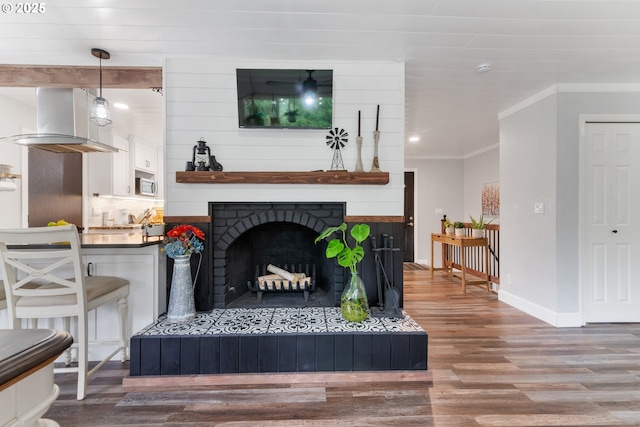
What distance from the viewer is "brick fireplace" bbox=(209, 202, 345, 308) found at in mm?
2713

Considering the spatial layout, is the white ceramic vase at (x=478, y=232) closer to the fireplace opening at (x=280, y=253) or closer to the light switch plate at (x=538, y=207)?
the light switch plate at (x=538, y=207)

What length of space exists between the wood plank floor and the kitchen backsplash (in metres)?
2.83

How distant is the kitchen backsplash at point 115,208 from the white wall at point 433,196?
540 centimetres

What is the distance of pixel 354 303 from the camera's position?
93.4 inches

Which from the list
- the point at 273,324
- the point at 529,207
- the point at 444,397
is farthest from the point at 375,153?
the point at 529,207

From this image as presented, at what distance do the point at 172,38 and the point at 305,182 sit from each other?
1.46 m

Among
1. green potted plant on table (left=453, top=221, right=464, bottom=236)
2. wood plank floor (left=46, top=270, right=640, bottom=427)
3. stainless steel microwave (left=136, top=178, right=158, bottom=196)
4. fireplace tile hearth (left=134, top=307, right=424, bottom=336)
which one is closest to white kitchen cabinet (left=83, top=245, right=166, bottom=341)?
fireplace tile hearth (left=134, top=307, right=424, bottom=336)

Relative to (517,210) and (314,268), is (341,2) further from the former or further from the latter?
(517,210)

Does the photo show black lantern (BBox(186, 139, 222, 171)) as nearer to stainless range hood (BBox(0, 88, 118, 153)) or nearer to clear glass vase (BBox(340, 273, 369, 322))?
stainless range hood (BBox(0, 88, 118, 153))

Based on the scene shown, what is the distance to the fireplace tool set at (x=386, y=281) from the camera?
2518mm

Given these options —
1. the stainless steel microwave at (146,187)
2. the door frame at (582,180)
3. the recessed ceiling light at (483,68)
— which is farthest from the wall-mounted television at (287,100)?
the stainless steel microwave at (146,187)

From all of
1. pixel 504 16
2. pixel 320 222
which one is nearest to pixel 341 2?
pixel 504 16

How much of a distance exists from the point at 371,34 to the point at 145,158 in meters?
4.54

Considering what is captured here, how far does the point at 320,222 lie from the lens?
108 inches
